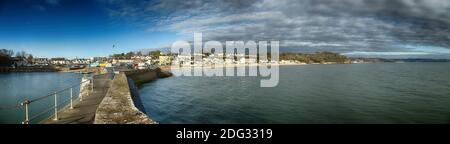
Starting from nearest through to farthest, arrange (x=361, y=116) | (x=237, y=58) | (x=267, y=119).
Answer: (x=267, y=119)
(x=361, y=116)
(x=237, y=58)

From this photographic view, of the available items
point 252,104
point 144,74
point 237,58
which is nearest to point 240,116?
point 252,104

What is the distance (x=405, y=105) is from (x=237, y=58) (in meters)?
162

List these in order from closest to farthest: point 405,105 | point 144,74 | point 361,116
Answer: point 361,116 → point 405,105 → point 144,74

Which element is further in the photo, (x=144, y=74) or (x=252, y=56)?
(x=252, y=56)

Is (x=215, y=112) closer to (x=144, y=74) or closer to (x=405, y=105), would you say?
(x=405, y=105)

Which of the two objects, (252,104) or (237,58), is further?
(237,58)
